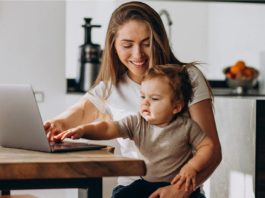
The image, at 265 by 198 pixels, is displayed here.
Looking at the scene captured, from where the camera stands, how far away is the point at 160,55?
2.16m

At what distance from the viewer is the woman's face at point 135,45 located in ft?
7.09

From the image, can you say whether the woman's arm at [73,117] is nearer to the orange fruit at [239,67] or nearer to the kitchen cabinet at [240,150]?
the kitchen cabinet at [240,150]

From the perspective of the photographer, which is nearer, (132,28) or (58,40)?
(132,28)

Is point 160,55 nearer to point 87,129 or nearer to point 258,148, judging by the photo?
point 87,129

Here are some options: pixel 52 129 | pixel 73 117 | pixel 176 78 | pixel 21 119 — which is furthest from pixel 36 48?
pixel 21 119

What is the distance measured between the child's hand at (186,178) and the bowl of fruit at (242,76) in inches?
100

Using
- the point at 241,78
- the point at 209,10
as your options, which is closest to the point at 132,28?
the point at 241,78

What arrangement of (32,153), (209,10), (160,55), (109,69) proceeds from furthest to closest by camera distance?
1. (209,10)
2. (109,69)
3. (160,55)
4. (32,153)

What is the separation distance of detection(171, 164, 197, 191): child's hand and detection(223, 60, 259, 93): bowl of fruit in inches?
100

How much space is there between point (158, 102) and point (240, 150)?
4.22ft

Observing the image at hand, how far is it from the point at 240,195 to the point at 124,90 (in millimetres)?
1079

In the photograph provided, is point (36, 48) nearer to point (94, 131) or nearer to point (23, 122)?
point (94, 131)

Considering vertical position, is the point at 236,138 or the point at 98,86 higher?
the point at 98,86

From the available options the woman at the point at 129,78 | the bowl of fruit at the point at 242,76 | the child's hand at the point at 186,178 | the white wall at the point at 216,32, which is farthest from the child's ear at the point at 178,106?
the white wall at the point at 216,32
